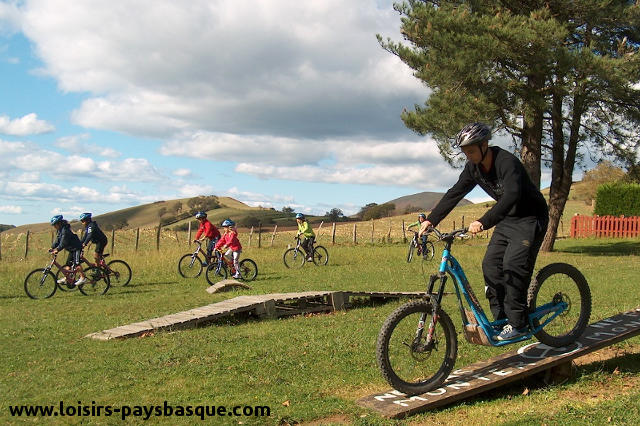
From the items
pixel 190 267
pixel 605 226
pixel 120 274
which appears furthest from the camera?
pixel 605 226

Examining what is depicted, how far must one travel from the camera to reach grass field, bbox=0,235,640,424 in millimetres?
4949

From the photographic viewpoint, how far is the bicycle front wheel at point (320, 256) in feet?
71.7

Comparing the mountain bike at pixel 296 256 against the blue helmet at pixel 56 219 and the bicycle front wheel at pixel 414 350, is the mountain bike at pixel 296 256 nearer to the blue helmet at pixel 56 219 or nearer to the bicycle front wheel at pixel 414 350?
the blue helmet at pixel 56 219

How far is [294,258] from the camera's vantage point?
70.0 feet

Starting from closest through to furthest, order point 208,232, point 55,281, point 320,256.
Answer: point 55,281, point 208,232, point 320,256

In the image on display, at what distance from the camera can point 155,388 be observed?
5910 mm

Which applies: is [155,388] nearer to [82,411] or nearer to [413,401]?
[82,411]

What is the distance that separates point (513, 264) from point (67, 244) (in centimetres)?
1312

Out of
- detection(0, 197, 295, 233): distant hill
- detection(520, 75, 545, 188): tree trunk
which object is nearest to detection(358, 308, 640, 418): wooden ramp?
detection(520, 75, 545, 188): tree trunk

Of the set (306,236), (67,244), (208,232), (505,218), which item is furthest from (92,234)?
(505,218)

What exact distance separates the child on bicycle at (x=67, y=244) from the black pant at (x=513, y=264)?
12.8 metres

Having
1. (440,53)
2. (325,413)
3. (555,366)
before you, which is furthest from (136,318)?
(440,53)

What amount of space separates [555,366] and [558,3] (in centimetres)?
2031

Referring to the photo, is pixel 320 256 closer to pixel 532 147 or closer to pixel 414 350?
pixel 532 147
